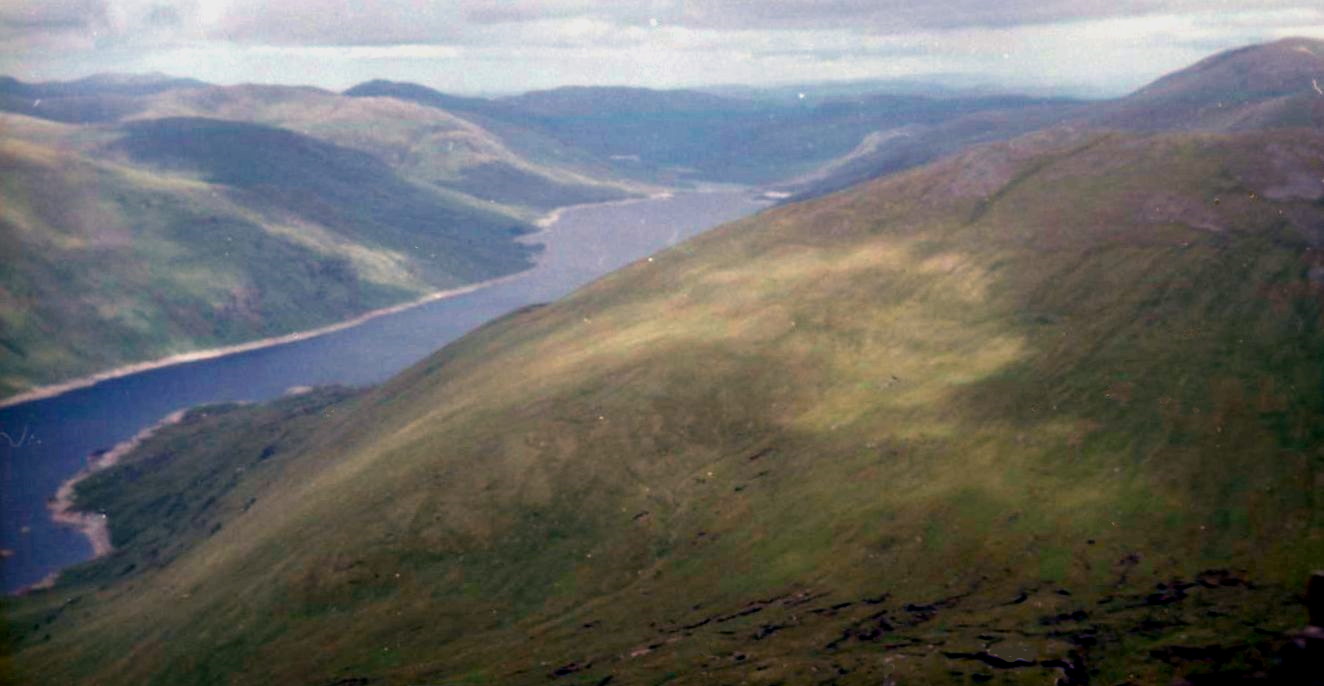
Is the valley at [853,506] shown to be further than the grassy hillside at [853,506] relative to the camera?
No

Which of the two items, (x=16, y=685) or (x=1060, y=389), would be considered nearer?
(x=16, y=685)

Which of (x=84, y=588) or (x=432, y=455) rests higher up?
(x=432, y=455)

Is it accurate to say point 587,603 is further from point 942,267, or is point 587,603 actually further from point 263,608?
point 942,267

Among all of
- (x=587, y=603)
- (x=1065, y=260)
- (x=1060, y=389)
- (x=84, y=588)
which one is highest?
(x=1065, y=260)

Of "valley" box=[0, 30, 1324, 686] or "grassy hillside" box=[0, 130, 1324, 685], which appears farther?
"grassy hillside" box=[0, 130, 1324, 685]

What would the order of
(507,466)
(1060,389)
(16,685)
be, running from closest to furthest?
1. (16,685)
2. (1060,389)
3. (507,466)

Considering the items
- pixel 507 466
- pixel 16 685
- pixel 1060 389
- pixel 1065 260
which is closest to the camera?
pixel 16 685

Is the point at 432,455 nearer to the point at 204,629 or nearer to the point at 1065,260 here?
the point at 204,629

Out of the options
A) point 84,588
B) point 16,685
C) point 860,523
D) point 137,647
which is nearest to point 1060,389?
point 860,523
